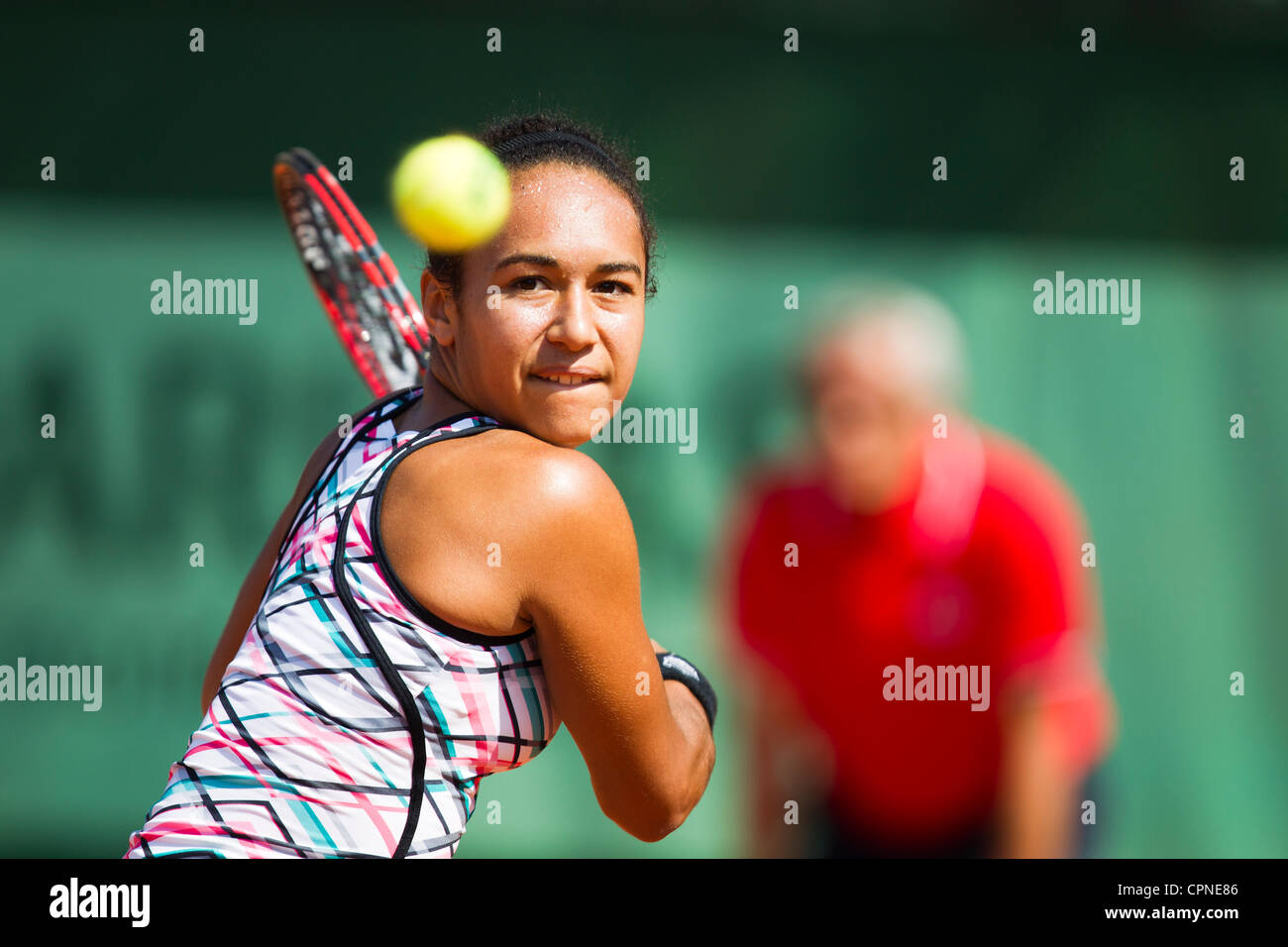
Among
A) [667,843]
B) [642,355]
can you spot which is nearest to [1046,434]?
[642,355]

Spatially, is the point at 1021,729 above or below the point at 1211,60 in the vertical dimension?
below

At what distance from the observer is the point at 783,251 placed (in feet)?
12.1

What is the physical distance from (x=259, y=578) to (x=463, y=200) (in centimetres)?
57

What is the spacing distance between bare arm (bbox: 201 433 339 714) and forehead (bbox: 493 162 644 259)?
0.39 m

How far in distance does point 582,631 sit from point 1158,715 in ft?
10.5

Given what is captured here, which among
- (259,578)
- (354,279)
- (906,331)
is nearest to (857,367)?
(906,331)

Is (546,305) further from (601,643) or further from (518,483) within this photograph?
(601,643)

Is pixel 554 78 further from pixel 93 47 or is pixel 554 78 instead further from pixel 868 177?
pixel 93 47

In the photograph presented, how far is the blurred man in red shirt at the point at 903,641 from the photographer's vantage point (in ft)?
Answer: 10.2

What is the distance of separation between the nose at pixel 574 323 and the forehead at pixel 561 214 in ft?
0.17
